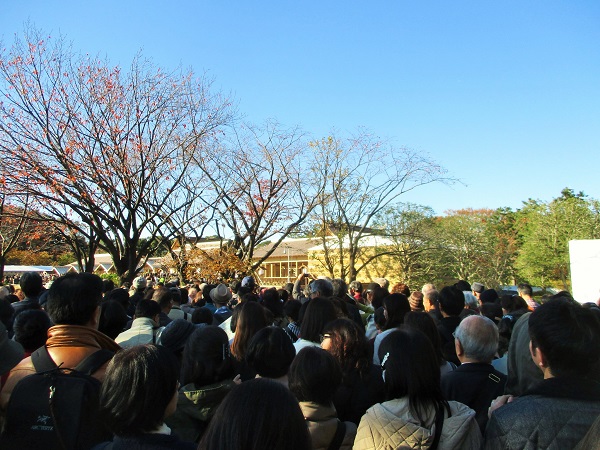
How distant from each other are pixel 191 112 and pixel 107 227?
431cm

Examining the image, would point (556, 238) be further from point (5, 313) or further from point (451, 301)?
point (5, 313)

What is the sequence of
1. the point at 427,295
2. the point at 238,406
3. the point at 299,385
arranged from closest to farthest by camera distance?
the point at 238,406, the point at 299,385, the point at 427,295

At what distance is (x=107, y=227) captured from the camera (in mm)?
14914

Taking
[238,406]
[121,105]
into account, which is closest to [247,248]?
[121,105]

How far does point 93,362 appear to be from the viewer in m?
2.45

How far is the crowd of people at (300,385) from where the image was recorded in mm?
1788

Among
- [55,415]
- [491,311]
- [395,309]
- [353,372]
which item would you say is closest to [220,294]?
[395,309]

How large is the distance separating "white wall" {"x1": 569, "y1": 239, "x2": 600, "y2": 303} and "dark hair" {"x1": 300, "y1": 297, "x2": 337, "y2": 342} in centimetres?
→ 1263

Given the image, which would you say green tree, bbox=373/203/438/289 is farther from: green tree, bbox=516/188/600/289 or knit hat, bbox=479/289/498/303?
knit hat, bbox=479/289/498/303

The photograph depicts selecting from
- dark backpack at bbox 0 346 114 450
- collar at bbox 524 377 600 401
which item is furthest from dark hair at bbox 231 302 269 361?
collar at bbox 524 377 600 401

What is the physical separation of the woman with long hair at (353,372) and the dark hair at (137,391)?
1368 mm

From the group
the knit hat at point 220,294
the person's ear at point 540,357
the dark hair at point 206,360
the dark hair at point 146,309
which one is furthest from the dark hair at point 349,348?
the knit hat at point 220,294

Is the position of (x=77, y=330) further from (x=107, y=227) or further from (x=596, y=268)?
(x=596, y=268)

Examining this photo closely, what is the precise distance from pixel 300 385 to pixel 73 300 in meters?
1.32
